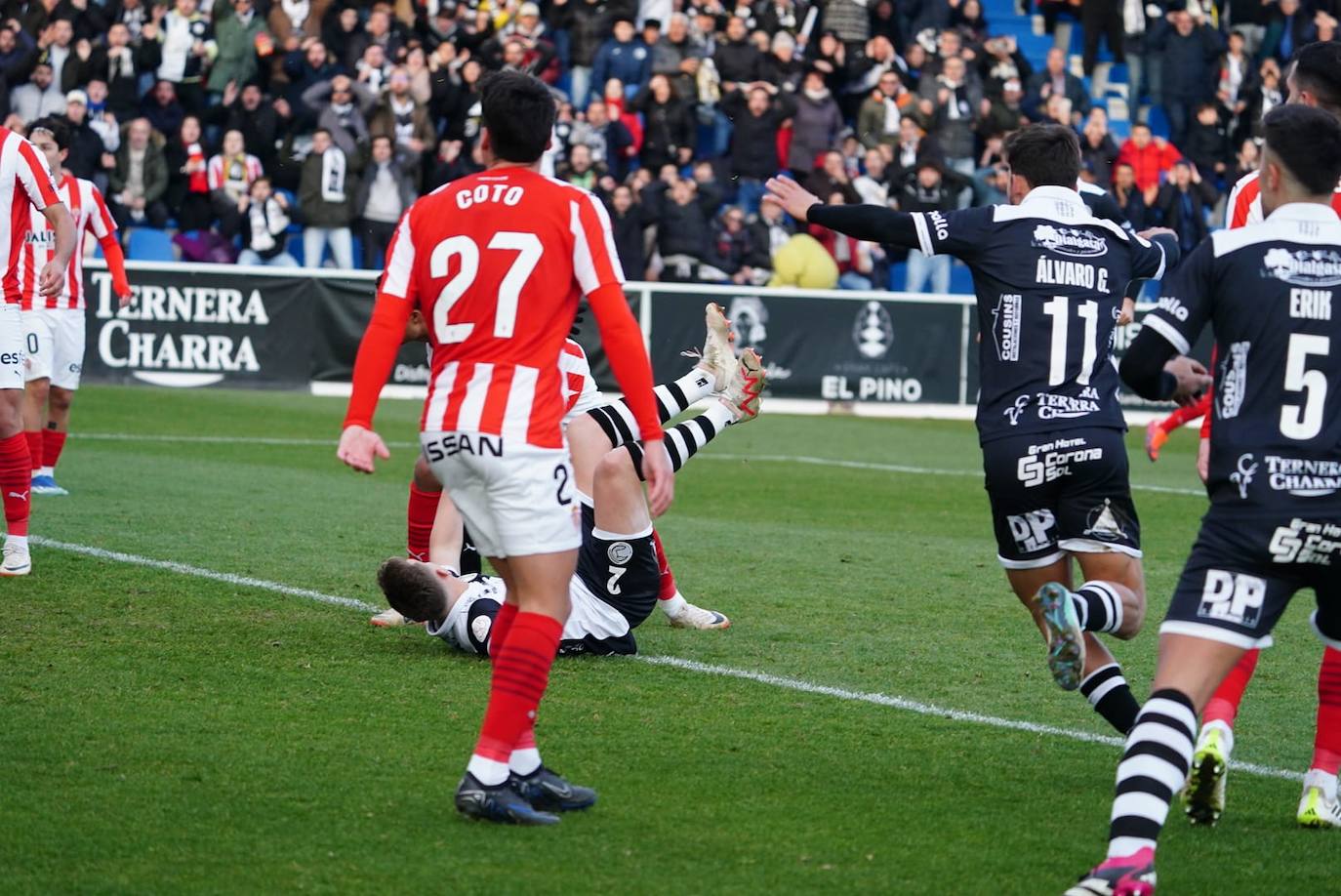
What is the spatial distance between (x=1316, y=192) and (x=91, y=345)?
18.0m

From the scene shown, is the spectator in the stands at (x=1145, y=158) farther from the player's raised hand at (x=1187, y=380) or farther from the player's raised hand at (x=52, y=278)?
the player's raised hand at (x=1187, y=380)

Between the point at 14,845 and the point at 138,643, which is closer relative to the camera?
the point at 14,845

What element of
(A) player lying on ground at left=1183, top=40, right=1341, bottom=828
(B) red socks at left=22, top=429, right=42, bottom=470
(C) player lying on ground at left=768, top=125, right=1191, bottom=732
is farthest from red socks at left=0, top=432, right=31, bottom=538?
(A) player lying on ground at left=1183, top=40, right=1341, bottom=828

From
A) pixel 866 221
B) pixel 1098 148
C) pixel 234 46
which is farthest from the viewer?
pixel 1098 148

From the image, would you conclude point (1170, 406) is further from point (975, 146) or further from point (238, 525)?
point (238, 525)

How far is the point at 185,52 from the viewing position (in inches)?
935

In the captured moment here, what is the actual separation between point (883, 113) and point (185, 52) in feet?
30.3

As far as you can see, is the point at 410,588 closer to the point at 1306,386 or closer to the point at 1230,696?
the point at 1230,696

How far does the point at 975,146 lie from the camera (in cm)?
2516

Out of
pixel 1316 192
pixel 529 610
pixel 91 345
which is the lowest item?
pixel 91 345

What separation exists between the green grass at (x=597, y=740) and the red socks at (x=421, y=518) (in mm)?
425

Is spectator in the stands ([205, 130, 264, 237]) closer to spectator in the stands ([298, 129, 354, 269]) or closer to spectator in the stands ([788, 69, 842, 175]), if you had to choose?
spectator in the stands ([298, 129, 354, 269])

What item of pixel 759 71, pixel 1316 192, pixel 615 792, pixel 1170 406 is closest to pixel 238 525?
pixel 615 792

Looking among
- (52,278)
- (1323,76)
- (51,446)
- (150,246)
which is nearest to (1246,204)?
(1323,76)
